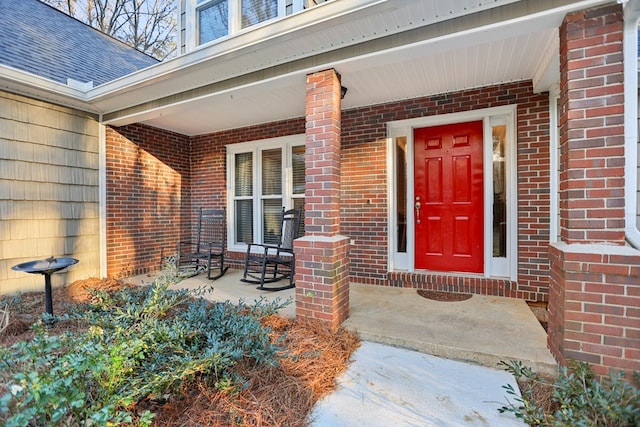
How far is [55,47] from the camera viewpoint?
455 centimetres

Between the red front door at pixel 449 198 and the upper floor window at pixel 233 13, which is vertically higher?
the upper floor window at pixel 233 13

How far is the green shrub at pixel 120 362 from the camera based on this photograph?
1139 millimetres

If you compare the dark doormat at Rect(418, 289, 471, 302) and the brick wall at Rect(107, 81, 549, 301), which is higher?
the brick wall at Rect(107, 81, 549, 301)

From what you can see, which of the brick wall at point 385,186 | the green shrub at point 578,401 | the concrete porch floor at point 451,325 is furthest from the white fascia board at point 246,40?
the green shrub at point 578,401

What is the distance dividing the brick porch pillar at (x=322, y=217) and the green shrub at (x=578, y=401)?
4.38 ft

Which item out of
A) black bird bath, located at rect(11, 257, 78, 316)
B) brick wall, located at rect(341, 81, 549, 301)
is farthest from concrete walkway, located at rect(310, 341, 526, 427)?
black bird bath, located at rect(11, 257, 78, 316)

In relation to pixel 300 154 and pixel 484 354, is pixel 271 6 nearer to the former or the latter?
pixel 300 154

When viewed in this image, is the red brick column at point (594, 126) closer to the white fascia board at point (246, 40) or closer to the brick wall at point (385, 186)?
the white fascia board at point (246, 40)

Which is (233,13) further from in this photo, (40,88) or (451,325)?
A: (451,325)

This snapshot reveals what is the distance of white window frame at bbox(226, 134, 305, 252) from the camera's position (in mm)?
4746

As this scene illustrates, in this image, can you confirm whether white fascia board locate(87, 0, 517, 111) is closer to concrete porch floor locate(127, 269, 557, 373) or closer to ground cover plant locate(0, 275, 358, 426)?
ground cover plant locate(0, 275, 358, 426)

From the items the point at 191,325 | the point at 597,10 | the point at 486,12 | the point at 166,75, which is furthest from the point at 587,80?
the point at 166,75

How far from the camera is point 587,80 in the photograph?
189 cm

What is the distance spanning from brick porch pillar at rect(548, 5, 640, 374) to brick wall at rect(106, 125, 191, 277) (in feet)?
16.7
